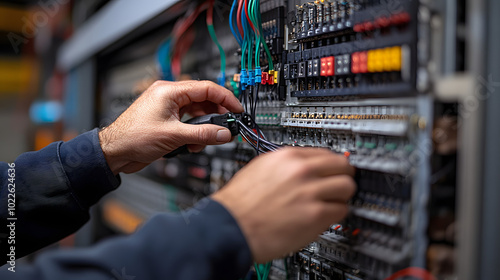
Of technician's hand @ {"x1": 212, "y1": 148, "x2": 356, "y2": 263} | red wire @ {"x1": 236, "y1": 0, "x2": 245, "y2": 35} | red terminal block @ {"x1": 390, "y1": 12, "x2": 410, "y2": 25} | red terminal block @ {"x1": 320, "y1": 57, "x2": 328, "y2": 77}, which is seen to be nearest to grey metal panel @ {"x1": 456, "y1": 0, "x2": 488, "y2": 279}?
red terminal block @ {"x1": 390, "y1": 12, "x2": 410, "y2": 25}

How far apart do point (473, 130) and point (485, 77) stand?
0.31 feet

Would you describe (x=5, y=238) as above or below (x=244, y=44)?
below

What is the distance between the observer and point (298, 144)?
0.97 metres

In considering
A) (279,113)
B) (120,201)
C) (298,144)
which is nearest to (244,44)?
(279,113)

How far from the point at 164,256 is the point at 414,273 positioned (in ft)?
1.56

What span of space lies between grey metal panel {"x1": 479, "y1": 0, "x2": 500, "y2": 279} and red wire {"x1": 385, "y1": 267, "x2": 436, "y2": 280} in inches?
3.3

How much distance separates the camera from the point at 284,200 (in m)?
0.60

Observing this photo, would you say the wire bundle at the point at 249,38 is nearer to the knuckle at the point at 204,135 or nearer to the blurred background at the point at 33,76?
the knuckle at the point at 204,135

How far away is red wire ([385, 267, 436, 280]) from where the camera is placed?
25.6 inches

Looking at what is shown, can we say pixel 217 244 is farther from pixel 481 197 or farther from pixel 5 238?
pixel 5 238

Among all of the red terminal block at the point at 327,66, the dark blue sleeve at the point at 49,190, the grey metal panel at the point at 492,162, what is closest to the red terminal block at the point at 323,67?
the red terminal block at the point at 327,66

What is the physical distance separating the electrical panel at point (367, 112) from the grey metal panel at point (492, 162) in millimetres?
49

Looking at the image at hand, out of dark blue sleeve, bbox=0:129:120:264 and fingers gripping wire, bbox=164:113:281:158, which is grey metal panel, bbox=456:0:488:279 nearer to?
fingers gripping wire, bbox=164:113:281:158

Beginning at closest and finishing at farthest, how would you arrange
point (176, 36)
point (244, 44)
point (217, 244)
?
point (217, 244)
point (244, 44)
point (176, 36)
